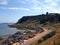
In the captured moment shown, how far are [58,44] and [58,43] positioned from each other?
0.60 ft

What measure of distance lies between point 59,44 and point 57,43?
31 cm

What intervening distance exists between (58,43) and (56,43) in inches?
9.7

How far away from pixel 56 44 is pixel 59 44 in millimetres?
308

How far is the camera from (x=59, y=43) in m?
15.5

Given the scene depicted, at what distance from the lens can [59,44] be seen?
15.3m

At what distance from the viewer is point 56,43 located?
15.7m

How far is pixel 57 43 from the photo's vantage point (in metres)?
15.6

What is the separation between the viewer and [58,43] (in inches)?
612

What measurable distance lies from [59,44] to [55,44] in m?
0.42

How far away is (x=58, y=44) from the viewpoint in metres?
15.4

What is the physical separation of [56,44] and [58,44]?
206 millimetres

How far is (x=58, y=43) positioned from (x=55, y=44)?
31 centimetres

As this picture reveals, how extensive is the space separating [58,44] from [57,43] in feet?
0.78
